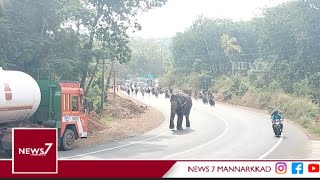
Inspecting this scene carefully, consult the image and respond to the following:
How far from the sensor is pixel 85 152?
519 inches

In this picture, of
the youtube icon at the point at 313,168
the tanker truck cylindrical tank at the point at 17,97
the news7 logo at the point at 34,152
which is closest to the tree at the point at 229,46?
the tanker truck cylindrical tank at the point at 17,97

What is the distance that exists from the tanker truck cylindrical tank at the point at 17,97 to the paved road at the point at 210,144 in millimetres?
1631

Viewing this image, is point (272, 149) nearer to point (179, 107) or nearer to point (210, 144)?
point (210, 144)

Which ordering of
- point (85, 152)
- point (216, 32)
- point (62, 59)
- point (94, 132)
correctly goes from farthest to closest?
point (216, 32), point (94, 132), point (62, 59), point (85, 152)

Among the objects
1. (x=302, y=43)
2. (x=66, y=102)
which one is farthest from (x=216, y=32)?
(x=66, y=102)

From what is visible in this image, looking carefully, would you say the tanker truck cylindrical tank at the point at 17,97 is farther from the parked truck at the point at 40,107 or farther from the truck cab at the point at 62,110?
the truck cab at the point at 62,110

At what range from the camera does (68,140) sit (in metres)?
13.9

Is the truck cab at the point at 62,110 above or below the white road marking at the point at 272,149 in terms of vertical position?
above

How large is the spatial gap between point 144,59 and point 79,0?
9.58 metres

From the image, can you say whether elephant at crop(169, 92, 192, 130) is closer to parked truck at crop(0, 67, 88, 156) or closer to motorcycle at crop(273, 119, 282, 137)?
motorcycle at crop(273, 119, 282, 137)

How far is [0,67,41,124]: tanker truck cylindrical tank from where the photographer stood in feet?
36.2

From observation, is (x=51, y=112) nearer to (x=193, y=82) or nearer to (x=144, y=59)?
(x=144, y=59)

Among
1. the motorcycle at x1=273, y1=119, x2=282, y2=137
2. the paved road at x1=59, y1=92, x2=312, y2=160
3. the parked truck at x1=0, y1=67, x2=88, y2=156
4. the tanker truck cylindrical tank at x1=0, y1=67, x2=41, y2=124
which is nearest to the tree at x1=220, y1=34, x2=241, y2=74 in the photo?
the paved road at x1=59, y1=92, x2=312, y2=160

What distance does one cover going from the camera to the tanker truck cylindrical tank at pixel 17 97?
36.2ft
